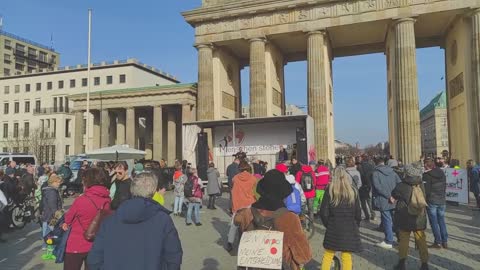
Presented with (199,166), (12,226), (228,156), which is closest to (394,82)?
(228,156)

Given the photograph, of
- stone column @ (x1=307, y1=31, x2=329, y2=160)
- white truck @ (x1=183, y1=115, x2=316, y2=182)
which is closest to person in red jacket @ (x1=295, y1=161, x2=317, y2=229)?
white truck @ (x1=183, y1=115, x2=316, y2=182)

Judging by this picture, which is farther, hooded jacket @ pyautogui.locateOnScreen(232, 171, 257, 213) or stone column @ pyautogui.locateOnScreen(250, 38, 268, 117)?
stone column @ pyautogui.locateOnScreen(250, 38, 268, 117)

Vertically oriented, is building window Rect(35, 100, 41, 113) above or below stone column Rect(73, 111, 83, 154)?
above

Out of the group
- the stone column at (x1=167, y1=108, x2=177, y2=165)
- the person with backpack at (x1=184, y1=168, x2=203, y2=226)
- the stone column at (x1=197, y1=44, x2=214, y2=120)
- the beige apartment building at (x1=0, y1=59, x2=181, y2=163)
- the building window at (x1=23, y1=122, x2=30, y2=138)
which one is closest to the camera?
the person with backpack at (x1=184, y1=168, x2=203, y2=226)

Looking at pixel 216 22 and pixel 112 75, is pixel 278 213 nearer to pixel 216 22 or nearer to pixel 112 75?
pixel 216 22

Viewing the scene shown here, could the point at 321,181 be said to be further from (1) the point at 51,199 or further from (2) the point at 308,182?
(1) the point at 51,199

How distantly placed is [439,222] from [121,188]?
642 cm

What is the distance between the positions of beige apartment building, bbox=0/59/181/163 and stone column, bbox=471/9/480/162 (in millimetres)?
51471

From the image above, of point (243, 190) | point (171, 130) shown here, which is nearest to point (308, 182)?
point (243, 190)

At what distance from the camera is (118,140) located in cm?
4725

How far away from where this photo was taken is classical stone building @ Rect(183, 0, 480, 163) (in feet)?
92.8

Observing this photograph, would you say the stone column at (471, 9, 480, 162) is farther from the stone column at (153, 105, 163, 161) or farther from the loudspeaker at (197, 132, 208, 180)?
the stone column at (153, 105, 163, 161)

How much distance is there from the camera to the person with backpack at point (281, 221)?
3488mm

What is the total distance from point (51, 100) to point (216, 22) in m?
51.6
